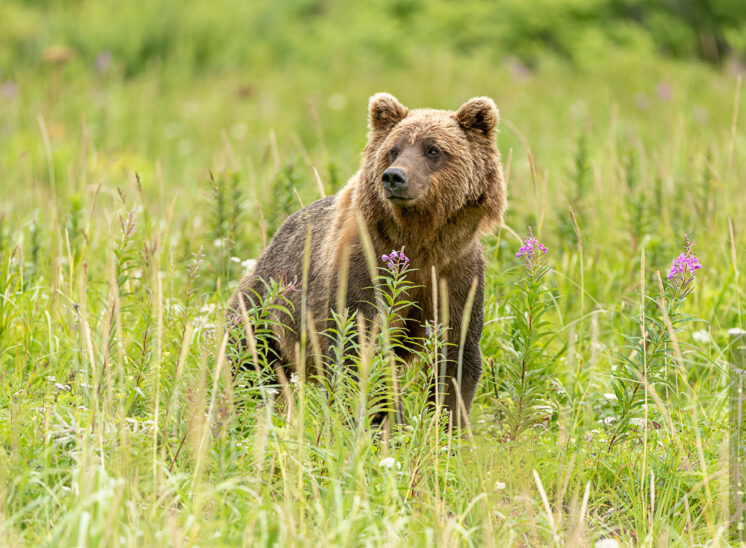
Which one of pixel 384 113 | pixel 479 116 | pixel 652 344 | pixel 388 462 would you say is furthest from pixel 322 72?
pixel 388 462

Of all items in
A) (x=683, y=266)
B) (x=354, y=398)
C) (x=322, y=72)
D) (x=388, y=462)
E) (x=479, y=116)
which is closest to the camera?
(x=388, y=462)

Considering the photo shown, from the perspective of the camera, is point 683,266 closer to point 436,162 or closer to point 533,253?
point 533,253

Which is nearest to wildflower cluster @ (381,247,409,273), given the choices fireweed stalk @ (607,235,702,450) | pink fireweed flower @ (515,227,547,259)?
pink fireweed flower @ (515,227,547,259)

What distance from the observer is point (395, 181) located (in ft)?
13.0

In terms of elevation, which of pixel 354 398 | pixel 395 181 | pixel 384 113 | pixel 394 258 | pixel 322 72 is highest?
pixel 384 113

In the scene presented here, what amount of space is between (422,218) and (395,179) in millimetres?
276

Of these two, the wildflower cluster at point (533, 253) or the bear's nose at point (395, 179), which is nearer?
the wildflower cluster at point (533, 253)

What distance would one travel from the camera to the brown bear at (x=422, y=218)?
161 inches

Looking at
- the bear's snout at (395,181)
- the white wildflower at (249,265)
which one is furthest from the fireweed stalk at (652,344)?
the white wildflower at (249,265)

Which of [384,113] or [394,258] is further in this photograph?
[384,113]

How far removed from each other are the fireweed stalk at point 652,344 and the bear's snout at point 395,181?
1.10 metres

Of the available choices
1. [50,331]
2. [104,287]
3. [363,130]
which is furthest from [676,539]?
[363,130]

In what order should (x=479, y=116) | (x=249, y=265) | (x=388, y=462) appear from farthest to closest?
1. (x=249, y=265)
2. (x=479, y=116)
3. (x=388, y=462)

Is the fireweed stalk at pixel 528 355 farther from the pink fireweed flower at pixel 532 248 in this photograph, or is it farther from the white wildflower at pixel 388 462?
the white wildflower at pixel 388 462
